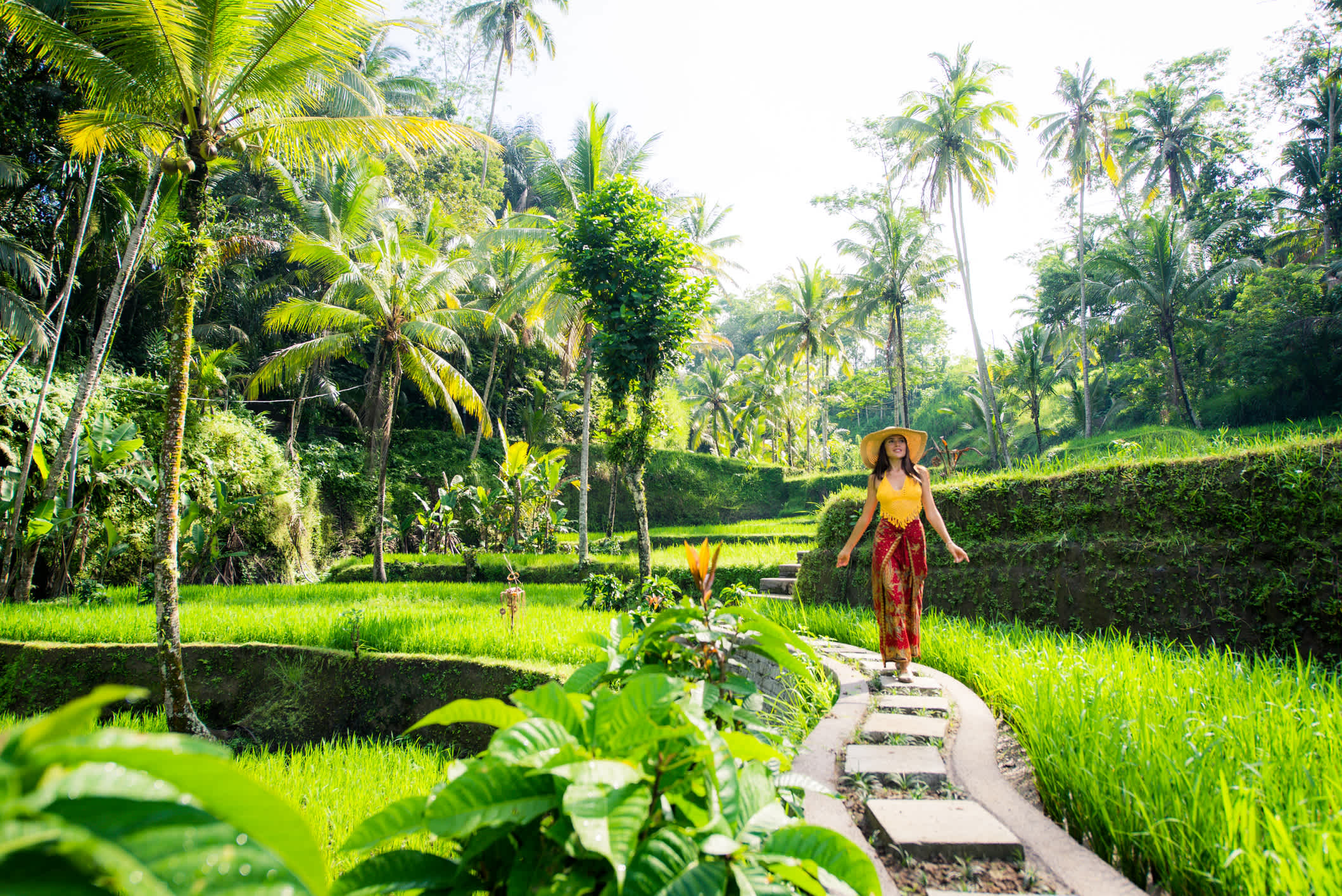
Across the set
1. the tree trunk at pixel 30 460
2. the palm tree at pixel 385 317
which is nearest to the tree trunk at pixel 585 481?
the palm tree at pixel 385 317

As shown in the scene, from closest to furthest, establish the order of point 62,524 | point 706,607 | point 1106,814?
point 706,607
point 1106,814
point 62,524

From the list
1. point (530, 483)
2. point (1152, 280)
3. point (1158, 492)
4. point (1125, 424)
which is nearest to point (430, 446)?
point (530, 483)

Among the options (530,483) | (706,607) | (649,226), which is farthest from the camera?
(530,483)

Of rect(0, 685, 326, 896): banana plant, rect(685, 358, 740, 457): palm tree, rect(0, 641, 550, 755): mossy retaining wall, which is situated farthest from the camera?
rect(685, 358, 740, 457): palm tree

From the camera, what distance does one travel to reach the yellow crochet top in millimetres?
4672

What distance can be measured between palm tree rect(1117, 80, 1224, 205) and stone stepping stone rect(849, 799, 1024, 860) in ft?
106

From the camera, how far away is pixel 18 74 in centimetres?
1078

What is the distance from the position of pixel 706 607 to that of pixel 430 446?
766 inches

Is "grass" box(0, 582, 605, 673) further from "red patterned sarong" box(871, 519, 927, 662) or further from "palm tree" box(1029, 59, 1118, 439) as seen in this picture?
"palm tree" box(1029, 59, 1118, 439)

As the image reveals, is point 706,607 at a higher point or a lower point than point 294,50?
lower

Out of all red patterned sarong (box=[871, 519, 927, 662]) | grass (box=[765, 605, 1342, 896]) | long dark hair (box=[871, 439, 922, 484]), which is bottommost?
grass (box=[765, 605, 1342, 896])

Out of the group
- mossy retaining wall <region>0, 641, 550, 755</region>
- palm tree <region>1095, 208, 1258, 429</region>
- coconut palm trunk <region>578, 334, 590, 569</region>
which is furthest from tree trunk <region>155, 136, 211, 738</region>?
palm tree <region>1095, 208, 1258, 429</region>

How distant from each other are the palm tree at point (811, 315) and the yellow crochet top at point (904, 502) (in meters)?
23.3

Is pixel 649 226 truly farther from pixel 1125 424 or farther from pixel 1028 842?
pixel 1125 424
